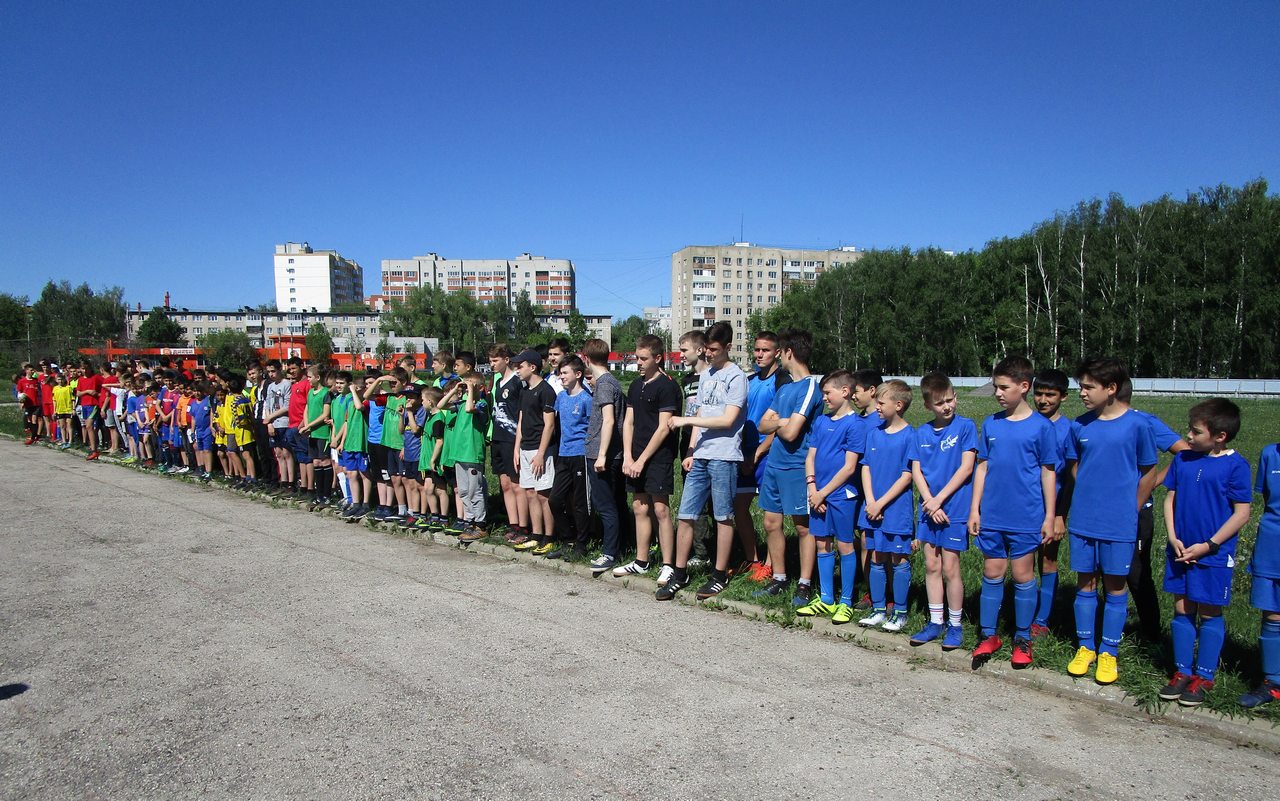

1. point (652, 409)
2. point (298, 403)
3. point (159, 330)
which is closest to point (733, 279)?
point (159, 330)

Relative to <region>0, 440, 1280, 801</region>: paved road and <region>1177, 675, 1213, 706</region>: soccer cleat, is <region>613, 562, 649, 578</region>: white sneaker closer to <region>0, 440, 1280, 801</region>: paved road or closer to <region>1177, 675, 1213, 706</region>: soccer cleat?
<region>0, 440, 1280, 801</region>: paved road

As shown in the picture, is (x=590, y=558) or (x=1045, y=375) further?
(x=590, y=558)

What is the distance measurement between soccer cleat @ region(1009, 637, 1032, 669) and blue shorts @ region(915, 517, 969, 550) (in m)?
0.67

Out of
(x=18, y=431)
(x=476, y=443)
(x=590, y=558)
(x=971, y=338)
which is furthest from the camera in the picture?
(x=971, y=338)

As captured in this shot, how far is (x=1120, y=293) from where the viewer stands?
49500 millimetres

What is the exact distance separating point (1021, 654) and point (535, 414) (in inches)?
192

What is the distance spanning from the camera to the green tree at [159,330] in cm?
10250

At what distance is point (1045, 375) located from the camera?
5.07m

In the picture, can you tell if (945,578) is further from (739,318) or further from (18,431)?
(739,318)

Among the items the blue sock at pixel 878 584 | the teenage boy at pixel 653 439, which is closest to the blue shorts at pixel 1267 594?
the blue sock at pixel 878 584

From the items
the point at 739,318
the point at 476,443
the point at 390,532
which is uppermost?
the point at 739,318

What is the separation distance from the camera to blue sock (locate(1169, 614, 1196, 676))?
4223 mm

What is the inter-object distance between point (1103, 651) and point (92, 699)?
607 centimetres

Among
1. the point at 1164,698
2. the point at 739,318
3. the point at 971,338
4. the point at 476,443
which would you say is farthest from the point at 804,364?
the point at 739,318
